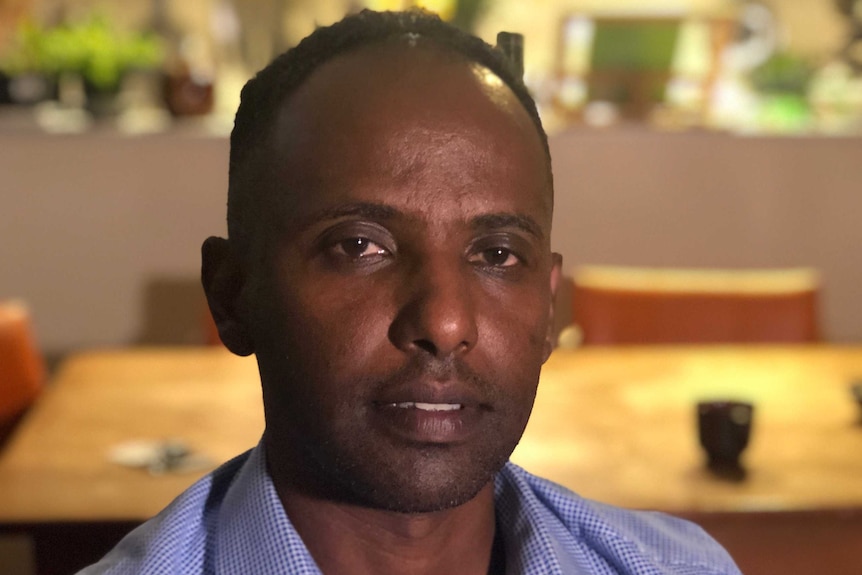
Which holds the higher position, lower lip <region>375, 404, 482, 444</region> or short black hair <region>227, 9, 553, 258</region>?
short black hair <region>227, 9, 553, 258</region>

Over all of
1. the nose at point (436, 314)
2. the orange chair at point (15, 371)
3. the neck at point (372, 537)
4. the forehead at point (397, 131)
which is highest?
the forehead at point (397, 131)

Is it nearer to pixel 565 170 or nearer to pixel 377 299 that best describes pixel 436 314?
pixel 377 299

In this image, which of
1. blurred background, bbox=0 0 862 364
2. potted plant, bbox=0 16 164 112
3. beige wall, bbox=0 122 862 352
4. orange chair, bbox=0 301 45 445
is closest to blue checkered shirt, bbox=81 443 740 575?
orange chair, bbox=0 301 45 445

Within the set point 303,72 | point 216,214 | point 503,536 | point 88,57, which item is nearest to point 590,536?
point 503,536

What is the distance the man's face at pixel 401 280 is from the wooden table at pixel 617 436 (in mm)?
611

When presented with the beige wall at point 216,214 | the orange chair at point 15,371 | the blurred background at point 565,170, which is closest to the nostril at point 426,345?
the orange chair at point 15,371

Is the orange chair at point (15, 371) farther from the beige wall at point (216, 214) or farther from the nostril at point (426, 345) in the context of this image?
the nostril at point (426, 345)

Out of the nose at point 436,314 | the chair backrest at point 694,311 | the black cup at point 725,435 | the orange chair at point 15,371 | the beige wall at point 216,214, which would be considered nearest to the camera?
the nose at point 436,314

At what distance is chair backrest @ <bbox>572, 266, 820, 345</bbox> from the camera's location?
2250 mm

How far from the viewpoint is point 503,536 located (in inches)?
35.5

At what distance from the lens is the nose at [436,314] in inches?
27.8

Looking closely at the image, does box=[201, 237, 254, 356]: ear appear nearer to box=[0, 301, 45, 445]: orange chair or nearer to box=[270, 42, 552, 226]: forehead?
box=[270, 42, 552, 226]: forehead

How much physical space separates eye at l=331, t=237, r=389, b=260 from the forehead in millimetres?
31

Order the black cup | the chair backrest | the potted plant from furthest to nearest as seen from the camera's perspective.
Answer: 1. the potted plant
2. the chair backrest
3. the black cup
